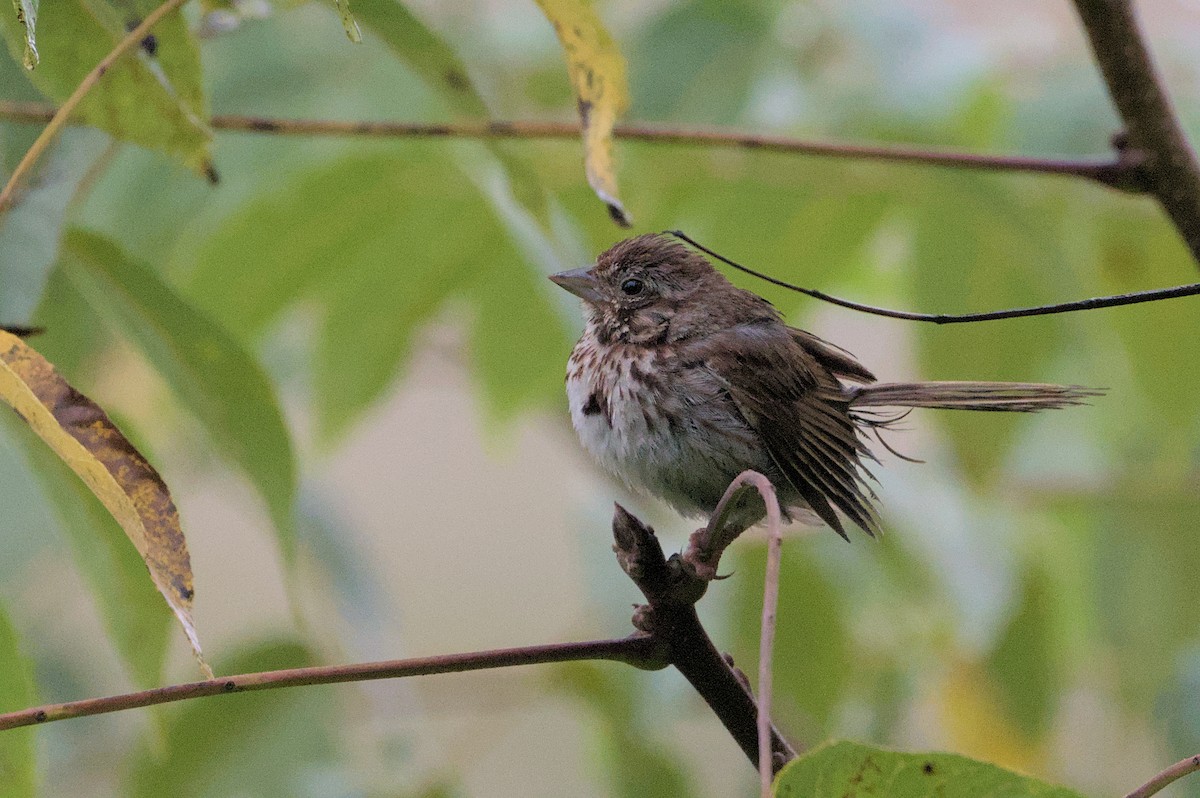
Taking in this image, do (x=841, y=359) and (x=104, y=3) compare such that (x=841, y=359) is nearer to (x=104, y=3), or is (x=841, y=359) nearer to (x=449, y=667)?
(x=449, y=667)

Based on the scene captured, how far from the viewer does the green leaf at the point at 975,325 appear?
2283mm

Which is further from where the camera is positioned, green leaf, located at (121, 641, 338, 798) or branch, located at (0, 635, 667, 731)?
green leaf, located at (121, 641, 338, 798)

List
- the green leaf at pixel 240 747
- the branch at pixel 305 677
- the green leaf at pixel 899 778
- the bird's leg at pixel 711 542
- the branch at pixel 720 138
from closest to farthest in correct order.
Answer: the green leaf at pixel 899 778 → the branch at pixel 305 677 → the bird's leg at pixel 711 542 → the branch at pixel 720 138 → the green leaf at pixel 240 747

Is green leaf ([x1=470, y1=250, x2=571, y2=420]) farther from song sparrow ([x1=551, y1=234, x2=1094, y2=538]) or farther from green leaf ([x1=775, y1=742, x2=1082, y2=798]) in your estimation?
green leaf ([x1=775, y1=742, x2=1082, y2=798])

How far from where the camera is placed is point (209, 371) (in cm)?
166

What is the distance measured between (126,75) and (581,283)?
714 millimetres

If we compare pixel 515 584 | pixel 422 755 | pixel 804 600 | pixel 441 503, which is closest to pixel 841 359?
pixel 804 600

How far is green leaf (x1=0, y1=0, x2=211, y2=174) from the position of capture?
4.70 feet

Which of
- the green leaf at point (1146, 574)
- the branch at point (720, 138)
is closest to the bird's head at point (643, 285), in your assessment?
the branch at point (720, 138)

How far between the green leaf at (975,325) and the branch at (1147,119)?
1.74ft

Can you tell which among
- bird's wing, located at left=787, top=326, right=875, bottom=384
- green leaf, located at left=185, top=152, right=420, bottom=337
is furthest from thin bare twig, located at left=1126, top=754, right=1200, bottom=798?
green leaf, located at left=185, top=152, right=420, bottom=337

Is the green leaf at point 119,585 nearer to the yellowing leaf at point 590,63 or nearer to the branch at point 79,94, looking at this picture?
the branch at point 79,94

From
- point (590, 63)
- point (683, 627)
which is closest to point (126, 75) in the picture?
point (590, 63)

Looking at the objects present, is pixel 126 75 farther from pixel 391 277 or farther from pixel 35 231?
pixel 391 277
